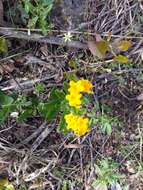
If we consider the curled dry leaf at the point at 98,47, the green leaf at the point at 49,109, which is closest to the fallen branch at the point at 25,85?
the green leaf at the point at 49,109

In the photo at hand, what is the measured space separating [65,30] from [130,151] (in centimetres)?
72

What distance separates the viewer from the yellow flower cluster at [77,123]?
2191 millimetres

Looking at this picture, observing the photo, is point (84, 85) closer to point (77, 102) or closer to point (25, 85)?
point (77, 102)

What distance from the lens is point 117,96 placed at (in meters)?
2.42

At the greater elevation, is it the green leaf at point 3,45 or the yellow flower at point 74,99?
the green leaf at point 3,45

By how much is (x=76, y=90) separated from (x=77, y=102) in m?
0.06

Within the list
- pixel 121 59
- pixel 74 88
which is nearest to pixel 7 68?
pixel 74 88

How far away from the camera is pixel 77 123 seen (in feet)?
7.20

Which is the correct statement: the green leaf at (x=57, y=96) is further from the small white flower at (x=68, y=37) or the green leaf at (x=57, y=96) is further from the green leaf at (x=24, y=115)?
the small white flower at (x=68, y=37)

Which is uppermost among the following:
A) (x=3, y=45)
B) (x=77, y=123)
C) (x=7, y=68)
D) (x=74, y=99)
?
(x=3, y=45)

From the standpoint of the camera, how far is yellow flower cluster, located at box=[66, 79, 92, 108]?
2189mm

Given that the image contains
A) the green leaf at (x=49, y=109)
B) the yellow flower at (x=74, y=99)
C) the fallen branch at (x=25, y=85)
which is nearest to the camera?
the yellow flower at (x=74, y=99)

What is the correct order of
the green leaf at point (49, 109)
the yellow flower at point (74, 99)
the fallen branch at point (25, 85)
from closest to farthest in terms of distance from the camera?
the yellow flower at point (74, 99) < the green leaf at point (49, 109) < the fallen branch at point (25, 85)

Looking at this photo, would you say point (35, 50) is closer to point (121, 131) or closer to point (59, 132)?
point (59, 132)
